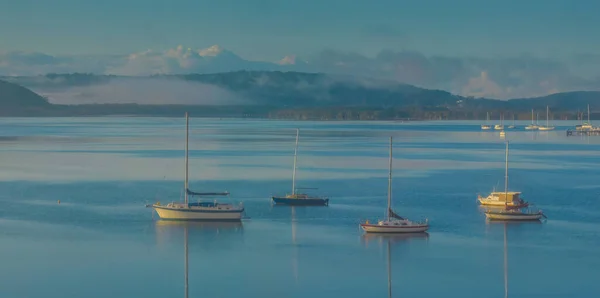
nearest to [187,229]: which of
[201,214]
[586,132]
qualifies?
[201,214]

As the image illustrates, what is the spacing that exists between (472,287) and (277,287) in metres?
4.15

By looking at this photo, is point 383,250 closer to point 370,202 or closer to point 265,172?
point 370,202

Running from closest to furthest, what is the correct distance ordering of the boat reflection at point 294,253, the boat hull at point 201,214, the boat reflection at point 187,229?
the boat reflection at point 294,253
the boat reflection at point 187,229
the boat hull at point 201,214

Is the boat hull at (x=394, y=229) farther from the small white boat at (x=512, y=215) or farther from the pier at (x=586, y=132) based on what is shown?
the pier at (x=586, y=132)

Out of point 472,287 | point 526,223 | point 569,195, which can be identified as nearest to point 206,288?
point 472,287

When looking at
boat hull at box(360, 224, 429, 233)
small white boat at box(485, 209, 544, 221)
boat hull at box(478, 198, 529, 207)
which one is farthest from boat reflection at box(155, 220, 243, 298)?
boat hull at box(478, 198, 529, 207)

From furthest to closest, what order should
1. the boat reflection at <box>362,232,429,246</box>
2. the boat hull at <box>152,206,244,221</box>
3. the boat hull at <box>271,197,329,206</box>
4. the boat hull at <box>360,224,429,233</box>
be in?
the boat hull at <box>271,197,329,206</box> → the boat hull at <box>152,206,244,221</box> → the boat hull at <box>360,224,429,233</box> → the boat reflection at <box>362,232,429,246</box>

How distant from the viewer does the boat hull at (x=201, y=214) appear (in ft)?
91.8

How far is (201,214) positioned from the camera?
28.0 m

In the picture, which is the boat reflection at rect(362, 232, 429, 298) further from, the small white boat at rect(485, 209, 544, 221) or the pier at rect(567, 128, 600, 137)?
the pier at rect(567, 128, 600, 137)

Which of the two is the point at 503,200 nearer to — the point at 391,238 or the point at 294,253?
the point at 391,238

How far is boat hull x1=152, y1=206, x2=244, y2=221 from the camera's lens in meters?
28.0

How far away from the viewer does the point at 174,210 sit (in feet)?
91.9

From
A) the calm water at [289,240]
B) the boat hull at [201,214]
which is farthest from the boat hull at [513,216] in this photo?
the boat hull at [201,214]
